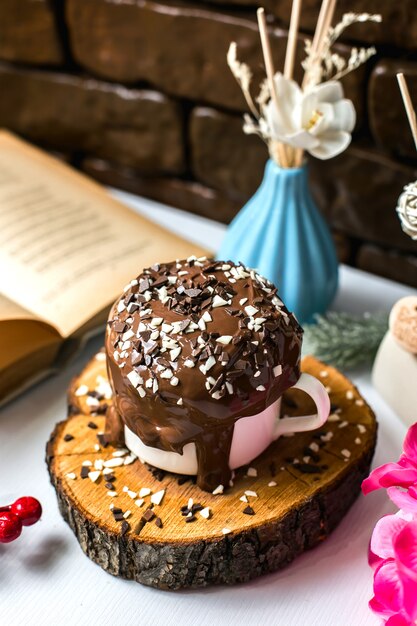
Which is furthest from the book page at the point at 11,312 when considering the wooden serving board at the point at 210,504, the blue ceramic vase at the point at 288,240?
the blue ceramic vase at the point at 288,240

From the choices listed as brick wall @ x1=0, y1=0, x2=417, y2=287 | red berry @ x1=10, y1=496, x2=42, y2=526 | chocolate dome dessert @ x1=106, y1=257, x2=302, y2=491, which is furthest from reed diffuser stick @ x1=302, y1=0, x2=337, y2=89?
red berry @ x1=10, y1=496, x2=42, y2=526

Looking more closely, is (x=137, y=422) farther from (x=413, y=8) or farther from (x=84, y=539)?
(x=413, y=8)

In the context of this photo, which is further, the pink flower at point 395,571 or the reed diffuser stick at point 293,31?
the reed diffuser stick at point 293,31

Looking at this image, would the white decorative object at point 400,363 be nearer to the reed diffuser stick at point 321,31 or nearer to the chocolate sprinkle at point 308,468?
the chocolate sprinkle at point 308,468

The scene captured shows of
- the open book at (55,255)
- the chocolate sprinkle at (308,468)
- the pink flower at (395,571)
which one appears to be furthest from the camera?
the open book at (55,255)

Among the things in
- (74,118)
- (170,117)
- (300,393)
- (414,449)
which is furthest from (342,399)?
(74,118)

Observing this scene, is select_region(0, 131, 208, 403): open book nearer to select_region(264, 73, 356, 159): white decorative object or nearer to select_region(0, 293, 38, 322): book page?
select_region(0, 293, 38, 322): book page

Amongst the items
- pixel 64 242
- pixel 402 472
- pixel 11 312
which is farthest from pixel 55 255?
pixel 402 472

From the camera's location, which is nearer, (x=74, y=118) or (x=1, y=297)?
(x=1, y=297)
